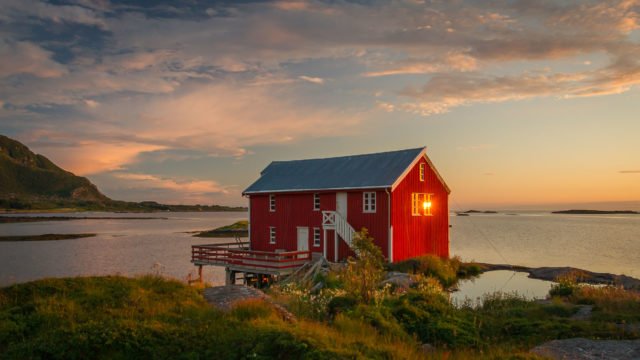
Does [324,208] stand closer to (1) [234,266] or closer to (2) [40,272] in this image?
(1) [234,266]

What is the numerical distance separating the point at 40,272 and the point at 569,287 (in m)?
38.1

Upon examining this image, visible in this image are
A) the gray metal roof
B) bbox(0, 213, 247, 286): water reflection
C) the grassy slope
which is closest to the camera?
the grassy slope

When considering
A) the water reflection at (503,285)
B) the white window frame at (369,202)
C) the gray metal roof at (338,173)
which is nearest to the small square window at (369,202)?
the white window frame at (369,202)

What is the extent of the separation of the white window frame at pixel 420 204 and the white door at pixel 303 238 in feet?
22.4

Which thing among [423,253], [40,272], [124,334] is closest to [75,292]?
[124,334]

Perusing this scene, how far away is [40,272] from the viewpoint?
41.1 m

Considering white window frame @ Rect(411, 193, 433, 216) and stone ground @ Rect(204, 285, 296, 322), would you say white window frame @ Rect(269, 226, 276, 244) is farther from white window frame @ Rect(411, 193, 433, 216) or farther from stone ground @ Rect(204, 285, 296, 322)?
stone ground @ Rect(204, 285, 296, 322)

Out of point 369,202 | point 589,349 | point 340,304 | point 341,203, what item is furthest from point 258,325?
point 341,203

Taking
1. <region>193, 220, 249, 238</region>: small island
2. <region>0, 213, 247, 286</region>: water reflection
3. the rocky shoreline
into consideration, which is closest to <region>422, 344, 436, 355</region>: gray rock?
the rocky shoreline

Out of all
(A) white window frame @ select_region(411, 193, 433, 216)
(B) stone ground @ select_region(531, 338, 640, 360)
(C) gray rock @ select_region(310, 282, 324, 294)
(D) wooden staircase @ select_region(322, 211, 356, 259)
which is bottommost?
(C) gray rock @ select_region(310, 282, 324, 294)

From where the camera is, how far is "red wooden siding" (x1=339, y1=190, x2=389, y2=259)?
2981 centimetres

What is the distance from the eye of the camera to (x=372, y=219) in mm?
30312

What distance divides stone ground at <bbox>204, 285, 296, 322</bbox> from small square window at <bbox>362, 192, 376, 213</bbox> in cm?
1628

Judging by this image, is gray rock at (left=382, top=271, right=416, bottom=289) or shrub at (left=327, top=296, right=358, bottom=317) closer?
shrub at (left=327, top=296, right=358, bottom=317)
